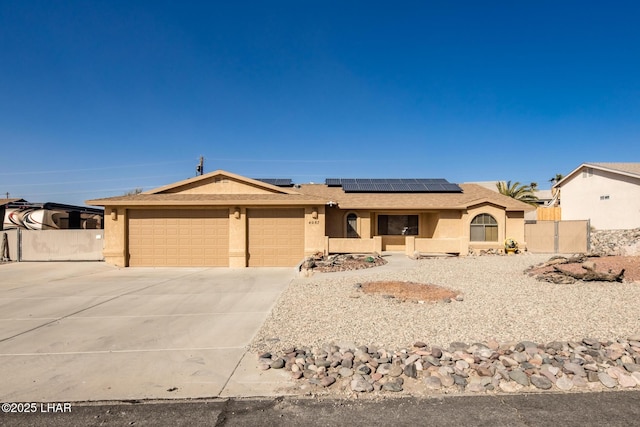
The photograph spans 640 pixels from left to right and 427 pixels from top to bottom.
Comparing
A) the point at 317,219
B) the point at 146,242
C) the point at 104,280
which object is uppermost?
the point at 317,219

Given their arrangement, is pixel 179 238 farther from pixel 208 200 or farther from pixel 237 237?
pixel 237 237

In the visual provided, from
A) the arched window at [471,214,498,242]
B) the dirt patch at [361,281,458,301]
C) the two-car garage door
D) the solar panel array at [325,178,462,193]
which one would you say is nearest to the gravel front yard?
the dirt patch at [361,281,458,301]

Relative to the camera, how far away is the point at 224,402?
383 centimetres

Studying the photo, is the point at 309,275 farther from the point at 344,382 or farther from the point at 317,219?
the point at 344,382

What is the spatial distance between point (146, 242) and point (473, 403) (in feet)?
53.3

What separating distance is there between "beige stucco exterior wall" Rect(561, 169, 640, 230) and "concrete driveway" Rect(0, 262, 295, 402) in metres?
24.7

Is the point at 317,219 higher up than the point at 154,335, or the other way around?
the point at 317,219

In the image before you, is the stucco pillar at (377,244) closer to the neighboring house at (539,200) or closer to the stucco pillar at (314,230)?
the stucco pillar at (314,230)

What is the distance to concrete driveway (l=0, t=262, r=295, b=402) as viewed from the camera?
14.0 feet

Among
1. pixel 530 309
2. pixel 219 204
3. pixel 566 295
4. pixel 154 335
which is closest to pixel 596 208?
pixel 566 295

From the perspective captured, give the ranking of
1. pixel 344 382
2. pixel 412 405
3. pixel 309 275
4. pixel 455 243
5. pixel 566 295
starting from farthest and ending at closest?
1. pixel 455 243
2. pixel 309 275
3. pixel 566 295
4. pixel 344 382
5. pixel 412 405

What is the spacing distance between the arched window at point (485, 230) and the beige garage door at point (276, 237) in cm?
1012

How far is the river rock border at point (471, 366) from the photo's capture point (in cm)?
412

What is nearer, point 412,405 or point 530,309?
point 412,405
